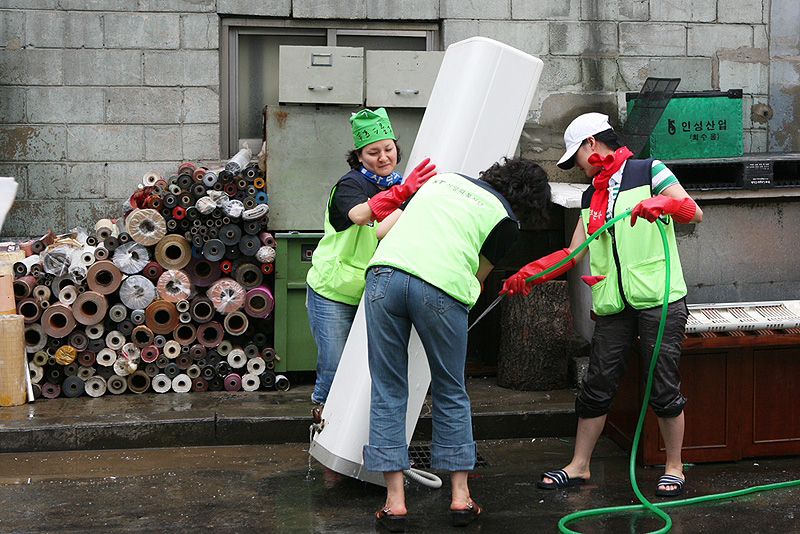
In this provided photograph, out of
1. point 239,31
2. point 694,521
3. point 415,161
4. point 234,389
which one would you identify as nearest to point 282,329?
point 234,389

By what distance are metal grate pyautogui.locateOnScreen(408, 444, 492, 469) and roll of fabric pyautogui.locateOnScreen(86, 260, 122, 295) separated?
2.27 meters

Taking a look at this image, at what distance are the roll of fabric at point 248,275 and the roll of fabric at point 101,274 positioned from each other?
0.78 m

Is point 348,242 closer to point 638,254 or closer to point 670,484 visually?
point 638,254

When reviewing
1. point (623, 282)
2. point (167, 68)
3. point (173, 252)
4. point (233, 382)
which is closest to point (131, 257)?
point (173, 252)

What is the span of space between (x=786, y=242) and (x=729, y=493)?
2456 mm

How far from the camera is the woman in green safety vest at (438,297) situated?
3656 mm

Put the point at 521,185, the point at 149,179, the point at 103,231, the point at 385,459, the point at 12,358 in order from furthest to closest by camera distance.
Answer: the point at 149,179
the point at 103,231
the point at 12,358
the point at 521,185
the point at 385,459

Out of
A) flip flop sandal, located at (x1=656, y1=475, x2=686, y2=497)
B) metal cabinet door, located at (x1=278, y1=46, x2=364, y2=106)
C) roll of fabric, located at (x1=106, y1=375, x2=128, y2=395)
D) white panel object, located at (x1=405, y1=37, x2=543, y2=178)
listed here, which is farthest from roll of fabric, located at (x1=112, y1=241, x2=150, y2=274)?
flip flop sandal, located at (x1=656, y1=475, x2=686, y2=497)

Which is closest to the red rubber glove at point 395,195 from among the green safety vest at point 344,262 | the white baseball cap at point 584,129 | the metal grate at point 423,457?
the green safety vest at point 344,262

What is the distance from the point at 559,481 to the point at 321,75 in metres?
3.17

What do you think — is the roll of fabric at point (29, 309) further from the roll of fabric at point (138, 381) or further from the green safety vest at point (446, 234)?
the green safety vest at point (446, 234)

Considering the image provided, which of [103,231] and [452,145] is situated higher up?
[452,145]

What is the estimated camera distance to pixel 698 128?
6324 millimetres

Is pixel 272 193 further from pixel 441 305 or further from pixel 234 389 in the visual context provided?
pixel 441 305
